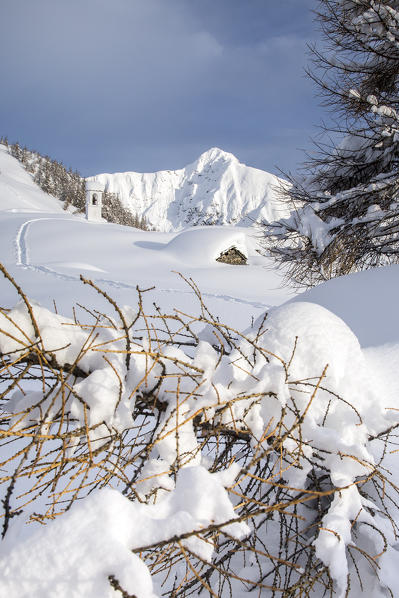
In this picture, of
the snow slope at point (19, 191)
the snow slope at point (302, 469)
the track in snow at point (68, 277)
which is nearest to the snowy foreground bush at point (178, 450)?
the snow slope at point (302, 469)

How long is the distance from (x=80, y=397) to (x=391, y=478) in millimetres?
1606

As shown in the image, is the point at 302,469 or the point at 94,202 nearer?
the point at 302,469

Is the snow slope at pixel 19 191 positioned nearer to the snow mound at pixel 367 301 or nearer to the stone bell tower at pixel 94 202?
the stone bell tower at pixel 94 202

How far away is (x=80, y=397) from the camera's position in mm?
1181

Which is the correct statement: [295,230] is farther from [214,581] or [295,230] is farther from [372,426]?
[214,581]

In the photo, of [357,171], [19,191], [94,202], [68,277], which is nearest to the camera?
[357,171]

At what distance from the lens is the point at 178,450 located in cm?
123

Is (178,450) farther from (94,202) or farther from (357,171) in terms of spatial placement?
(94,202)

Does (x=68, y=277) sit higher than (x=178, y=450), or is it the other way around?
(x=178, y=450)

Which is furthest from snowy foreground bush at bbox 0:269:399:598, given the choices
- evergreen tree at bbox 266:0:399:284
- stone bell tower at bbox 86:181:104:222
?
stone bell tower at bbox 86:181:104:222

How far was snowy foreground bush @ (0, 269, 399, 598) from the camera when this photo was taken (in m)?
0.87

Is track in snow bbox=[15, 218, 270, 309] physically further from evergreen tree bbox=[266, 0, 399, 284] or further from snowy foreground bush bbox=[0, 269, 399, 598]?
snowy foreground bush bbox=[0, 269, 399, 598]

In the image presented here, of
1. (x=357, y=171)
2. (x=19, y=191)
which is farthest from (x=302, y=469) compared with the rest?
(x=19, y=191)

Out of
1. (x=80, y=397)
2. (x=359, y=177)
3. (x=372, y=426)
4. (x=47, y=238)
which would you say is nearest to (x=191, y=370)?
(x=80, y=397)
